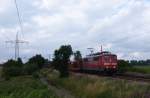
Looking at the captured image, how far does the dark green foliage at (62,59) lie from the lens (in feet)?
218

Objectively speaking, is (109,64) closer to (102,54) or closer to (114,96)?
(102,54)

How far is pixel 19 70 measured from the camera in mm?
84625

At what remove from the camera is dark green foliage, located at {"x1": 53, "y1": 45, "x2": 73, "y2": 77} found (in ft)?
218

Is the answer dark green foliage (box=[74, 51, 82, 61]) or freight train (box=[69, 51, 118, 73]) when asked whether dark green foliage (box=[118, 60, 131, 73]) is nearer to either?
freight train (box=[69, 51, 118, 73])

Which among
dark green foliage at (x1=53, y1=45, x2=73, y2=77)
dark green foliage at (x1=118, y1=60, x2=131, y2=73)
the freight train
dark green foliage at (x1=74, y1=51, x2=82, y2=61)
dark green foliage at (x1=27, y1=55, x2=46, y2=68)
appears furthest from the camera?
dark green foliage at (x1=27, y1=55, x2=46, y2=68)

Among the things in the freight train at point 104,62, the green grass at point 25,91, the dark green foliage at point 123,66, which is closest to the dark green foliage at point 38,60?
the dark green foliage at point 123,66

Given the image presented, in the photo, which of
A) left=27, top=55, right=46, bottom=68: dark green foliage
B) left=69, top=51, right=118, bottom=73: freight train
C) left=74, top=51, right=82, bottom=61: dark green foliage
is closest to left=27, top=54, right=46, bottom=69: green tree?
left=27, top=55, right=46, bottom=68: dark green foliage

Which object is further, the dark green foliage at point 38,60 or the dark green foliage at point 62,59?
the dark green foliage at point 38,60

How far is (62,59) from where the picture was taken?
73.2 metres

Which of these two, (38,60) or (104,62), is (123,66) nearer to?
(104,62)

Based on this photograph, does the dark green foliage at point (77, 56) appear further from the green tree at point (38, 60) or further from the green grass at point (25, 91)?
the green grass at point (25, 91)

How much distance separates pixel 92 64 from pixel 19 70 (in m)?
19.7

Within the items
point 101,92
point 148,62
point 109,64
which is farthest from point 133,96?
point 148,62

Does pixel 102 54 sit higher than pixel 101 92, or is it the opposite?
pixel 102 54
